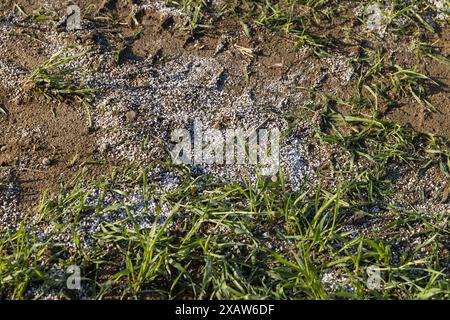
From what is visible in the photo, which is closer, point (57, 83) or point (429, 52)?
point (57, 83)

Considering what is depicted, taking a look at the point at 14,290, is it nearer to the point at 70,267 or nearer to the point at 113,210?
the point at 70,267

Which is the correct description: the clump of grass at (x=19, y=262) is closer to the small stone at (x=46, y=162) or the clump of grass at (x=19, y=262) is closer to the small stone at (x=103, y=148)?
the small stone at (x=46, y=162)

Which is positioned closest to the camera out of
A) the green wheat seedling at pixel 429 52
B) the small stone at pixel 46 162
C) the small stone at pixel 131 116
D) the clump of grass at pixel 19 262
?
the clump of grass at pixel 19 262

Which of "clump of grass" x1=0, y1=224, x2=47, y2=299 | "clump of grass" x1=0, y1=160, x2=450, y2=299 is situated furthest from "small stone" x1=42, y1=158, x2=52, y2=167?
"clump of grass" x1=0, y1=224, x2=47, y2=299

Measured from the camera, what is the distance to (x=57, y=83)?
3.58 m

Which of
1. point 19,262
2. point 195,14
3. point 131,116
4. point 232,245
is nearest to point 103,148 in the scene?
point 131,116

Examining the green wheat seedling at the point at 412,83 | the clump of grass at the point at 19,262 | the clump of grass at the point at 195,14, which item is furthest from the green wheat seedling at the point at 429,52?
the clump of grass at the point at 19,262

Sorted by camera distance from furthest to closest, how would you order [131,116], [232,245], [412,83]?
[412,83] < [131,116] < [232,245]

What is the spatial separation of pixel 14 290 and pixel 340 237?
149 cm

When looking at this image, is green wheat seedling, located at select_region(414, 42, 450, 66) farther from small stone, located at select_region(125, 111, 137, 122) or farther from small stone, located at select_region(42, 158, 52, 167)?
small stone, located at select_region(42, 158, 52, 167)

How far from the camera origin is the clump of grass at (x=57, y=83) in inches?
140

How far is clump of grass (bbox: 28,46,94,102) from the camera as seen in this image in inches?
140

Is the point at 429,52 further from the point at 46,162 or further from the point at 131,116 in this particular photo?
the point at 46,162

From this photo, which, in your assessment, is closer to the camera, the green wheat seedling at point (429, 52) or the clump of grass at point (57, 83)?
the clump of grass at point (57, 83)
